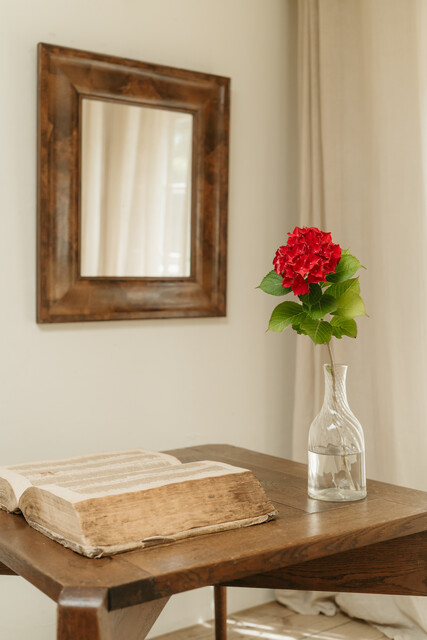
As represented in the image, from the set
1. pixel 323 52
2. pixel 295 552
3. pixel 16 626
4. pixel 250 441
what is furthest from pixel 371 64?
pixel 16 626

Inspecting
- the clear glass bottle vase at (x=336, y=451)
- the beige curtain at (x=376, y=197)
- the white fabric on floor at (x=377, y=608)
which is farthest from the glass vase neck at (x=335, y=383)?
the white fabric on floor at (x=377, y=608)

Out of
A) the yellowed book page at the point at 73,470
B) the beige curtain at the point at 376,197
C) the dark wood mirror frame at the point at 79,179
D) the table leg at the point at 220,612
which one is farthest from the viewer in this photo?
the beige curtain at the point at 376,197

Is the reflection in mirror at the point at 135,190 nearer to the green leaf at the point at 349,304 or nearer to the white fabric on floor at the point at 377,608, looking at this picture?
the green leaf at the point at 349,304

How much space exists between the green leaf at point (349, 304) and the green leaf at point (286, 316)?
0.22 ft

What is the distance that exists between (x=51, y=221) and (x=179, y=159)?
18.0 inches

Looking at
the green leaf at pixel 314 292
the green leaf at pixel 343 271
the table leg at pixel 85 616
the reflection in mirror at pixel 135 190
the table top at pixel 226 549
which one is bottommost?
the table leg at pixel 85 616

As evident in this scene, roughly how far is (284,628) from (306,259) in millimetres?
1516

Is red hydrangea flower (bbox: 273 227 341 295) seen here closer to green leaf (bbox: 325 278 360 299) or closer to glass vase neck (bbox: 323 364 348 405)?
green leaf (bbox: 325 278 360 299)

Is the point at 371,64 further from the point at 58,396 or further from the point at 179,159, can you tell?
the point at 58,396

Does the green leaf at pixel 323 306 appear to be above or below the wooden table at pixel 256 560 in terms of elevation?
above

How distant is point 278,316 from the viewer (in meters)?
1.41

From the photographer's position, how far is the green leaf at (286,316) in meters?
1.40

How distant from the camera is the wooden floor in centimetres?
234

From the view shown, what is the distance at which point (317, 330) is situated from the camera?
138cm
